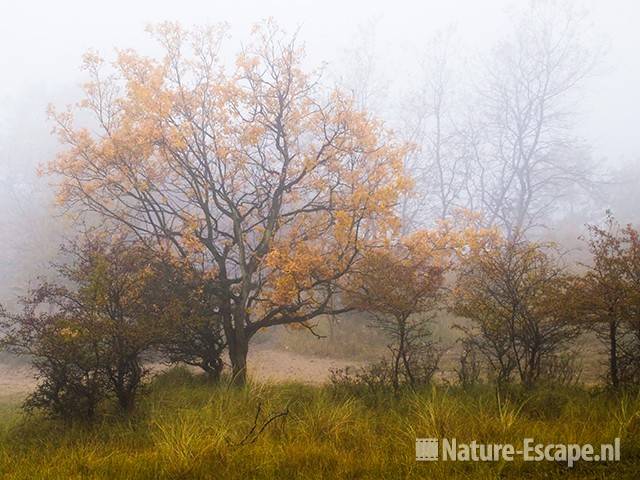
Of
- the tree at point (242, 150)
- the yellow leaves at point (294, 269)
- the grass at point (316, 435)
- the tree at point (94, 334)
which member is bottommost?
the grass at point (316, 435)

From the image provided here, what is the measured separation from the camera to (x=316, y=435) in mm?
5383

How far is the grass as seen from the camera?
4.03 m

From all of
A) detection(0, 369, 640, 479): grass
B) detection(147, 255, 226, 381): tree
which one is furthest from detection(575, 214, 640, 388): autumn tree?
detection(147, 255, 226, 381): tree

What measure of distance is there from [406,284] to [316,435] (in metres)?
3.20

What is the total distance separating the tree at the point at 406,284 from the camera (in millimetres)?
7633

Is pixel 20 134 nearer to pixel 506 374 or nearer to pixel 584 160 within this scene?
pixel 506 374

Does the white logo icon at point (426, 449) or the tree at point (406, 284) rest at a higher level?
the tree at point (406, 284)

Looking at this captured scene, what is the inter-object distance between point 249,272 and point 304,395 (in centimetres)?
311

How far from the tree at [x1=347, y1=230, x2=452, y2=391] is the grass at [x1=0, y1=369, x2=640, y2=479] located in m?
0.97

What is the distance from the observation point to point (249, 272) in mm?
9680

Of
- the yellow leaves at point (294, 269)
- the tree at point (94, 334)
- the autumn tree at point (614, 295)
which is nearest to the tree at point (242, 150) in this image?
the yellow leaves at point (294, 269)

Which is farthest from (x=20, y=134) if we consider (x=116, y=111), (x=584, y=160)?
(x=584, y=160)

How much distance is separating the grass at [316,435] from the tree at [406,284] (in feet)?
3.17

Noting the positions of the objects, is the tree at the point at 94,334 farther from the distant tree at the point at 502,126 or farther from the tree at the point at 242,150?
the distant tree at the point at 502,126
